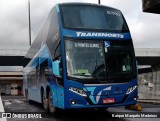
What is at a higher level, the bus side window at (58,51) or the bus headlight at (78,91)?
the bus side window at (58,51)

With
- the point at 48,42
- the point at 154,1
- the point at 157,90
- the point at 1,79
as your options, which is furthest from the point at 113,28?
the point at 1,79

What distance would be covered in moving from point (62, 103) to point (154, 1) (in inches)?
167

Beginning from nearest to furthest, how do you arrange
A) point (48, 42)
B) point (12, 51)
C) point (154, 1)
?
point (154, 1)
point (48, 42)
point (12, 51)

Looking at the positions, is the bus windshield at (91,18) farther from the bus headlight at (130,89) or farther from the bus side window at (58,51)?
the bus headlight at (130,89)

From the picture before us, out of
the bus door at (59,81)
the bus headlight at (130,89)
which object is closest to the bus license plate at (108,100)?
the bus headlight at (130,89)

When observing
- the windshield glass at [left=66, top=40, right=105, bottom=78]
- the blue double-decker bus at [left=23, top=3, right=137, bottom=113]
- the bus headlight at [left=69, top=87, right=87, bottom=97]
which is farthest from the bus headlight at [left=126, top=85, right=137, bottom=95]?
the bus headlight at [left=69, top=87, right=87, bottom=97]

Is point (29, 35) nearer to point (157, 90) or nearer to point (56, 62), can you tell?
point (157, 90)

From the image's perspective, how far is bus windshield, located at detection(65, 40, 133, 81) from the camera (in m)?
11.0

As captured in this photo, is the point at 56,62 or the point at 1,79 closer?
the point at 56,62

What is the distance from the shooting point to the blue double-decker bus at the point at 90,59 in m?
10.9

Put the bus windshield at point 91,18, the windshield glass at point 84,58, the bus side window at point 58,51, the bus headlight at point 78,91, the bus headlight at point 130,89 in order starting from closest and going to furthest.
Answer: the bus headlight at point 78,91 → the windshield glass at point 84,58 → the bus side window at point 58,51 → the bus headlight at point 130,89 → the bus windshield at point 91,18

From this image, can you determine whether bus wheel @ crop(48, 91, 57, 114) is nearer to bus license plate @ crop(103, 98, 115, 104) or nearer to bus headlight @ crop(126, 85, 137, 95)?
bus license plate @ crop(103, 98, 115, 104)

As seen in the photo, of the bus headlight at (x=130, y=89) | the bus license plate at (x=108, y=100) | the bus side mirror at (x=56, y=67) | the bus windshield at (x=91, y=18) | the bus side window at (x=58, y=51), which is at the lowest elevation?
the bus license plate at (x=108, y=100)

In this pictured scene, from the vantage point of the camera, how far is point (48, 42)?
13.0 meters
